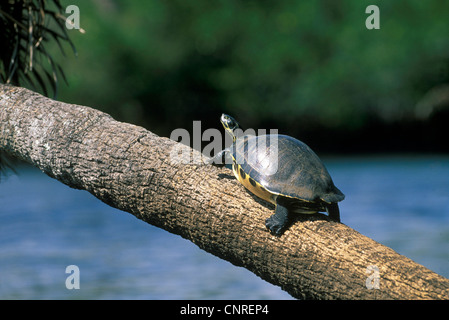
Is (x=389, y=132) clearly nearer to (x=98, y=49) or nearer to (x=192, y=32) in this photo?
(x=192, y=32)

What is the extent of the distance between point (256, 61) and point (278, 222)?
40.7 feet

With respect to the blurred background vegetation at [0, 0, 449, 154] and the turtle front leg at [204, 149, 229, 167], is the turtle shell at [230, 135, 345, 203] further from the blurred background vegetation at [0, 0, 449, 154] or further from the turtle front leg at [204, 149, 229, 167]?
the blurred background vegetation at [0, 0, 449, 154]

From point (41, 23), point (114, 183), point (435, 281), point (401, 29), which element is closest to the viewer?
point (435, 281)

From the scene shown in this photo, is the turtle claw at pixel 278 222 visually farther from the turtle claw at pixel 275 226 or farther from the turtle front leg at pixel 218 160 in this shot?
the turtle front leg at pixel 218 160

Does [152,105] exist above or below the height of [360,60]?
below

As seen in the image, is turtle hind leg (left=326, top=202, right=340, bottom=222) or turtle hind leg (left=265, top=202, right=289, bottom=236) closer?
turtle hind leg (left=265, top=202, right=289, bottom=236)

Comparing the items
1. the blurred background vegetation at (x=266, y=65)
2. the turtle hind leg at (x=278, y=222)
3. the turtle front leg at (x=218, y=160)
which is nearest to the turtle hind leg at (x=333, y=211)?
the turtle hind leg at (x=278, y=222)

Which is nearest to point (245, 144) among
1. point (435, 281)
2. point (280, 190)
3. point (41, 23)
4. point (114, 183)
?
point (280, 190)

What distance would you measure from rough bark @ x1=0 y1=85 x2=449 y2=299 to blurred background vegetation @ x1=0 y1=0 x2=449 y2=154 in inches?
424

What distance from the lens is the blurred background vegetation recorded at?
13.9 meters

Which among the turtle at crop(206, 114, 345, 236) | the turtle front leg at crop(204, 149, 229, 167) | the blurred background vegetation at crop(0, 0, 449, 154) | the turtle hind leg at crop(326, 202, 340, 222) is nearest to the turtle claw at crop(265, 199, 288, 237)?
the turtle at crop(206, 114, 345, 236)

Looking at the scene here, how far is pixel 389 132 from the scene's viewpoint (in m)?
13.4

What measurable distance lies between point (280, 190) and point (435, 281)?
Answer: 0.82m

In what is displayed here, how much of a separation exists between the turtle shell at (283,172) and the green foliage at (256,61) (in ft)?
37.1
